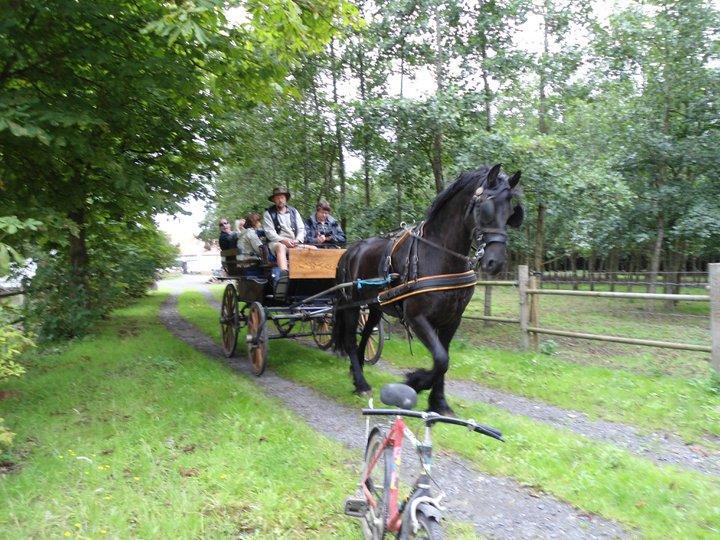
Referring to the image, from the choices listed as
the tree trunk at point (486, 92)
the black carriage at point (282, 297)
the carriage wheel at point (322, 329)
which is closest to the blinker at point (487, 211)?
the black carriage at point (282, 297)

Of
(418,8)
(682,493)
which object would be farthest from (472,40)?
(682,493)

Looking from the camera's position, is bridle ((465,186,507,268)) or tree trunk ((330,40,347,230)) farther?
tree trunk ((330,40,347,230))

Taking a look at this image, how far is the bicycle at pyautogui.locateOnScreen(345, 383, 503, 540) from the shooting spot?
2279mm

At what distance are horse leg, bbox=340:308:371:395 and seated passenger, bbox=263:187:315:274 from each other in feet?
4.02

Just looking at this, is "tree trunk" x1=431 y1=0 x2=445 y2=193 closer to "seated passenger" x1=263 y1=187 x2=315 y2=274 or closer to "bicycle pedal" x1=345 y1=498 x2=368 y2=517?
"seated passenger" x1=263 y1=187 x2=315 y2=274

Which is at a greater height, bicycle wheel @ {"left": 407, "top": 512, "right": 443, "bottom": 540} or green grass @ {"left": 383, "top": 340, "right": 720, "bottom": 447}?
bicycle wheel @ {"left": 407, "top": 512, "right": 443, "bottom": 540}

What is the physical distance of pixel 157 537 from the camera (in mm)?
3178

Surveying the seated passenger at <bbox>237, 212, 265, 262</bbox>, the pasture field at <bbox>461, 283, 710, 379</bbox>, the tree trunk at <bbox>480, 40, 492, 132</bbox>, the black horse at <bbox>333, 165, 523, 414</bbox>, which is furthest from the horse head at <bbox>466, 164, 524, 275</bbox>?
the tree trunk at <bbox>480, 40, 492, 132</bbox>

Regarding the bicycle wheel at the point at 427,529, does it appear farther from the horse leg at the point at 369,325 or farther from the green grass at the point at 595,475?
the horse leg at the point at 369,325

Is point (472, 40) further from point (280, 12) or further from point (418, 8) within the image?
point (280, 12)

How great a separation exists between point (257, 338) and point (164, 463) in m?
3.14

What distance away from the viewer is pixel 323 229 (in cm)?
856

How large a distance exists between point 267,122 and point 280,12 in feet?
31.0

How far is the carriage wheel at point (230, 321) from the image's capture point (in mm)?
8594
